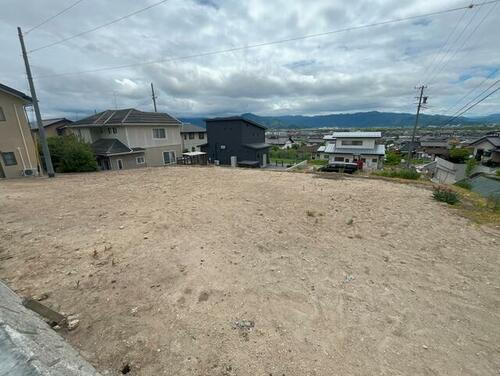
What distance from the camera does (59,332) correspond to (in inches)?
87.7

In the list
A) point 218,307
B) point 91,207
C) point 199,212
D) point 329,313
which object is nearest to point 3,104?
point 91,207

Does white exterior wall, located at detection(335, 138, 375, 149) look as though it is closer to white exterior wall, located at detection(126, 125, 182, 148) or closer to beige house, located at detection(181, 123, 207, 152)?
beige house, located at detection(181, 123, 207, 152)

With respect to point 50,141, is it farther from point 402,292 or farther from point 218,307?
point 402,292

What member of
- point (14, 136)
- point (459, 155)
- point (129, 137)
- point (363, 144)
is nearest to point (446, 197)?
point (14, 136)

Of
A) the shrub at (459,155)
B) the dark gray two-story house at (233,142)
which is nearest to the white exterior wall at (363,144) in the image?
the dark gray two-story house at (233,142)

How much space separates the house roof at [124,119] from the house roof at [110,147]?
142cm

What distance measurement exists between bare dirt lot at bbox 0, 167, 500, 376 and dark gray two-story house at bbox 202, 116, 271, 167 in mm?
16334

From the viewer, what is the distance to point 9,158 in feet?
39.3

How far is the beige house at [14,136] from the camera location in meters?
11.6

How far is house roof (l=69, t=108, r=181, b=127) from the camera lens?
18156 mm

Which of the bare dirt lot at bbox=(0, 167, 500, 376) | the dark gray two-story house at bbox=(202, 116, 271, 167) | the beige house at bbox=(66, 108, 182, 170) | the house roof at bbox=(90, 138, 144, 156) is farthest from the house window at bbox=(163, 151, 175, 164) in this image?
the bare dirt lot at bbox=(0, 167, 500, 376)

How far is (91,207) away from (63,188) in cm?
376

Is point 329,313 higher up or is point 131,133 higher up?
point 131,133

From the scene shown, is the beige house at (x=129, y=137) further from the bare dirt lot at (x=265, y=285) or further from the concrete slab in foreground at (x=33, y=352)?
the concrete slab in foreground at (x=33, y=352)
